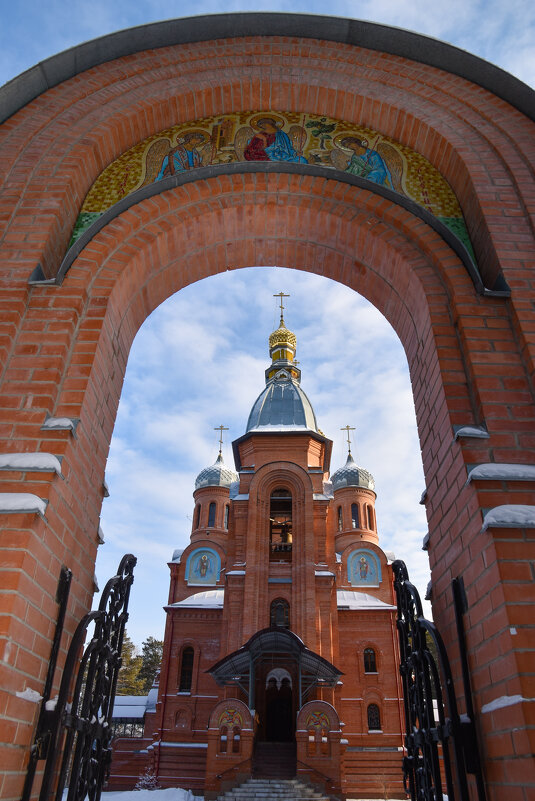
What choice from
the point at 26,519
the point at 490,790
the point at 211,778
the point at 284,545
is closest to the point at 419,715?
the point at 490,790

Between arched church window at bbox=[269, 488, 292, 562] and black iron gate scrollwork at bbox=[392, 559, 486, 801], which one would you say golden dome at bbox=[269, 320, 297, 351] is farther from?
black iron gate scrollwork at bbox=[392, 559, 486, 801]

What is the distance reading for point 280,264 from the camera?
495 centimetres

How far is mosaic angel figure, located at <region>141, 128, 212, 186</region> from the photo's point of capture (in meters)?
4.41

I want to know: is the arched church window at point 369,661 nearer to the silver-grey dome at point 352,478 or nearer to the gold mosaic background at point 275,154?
the silver-grey dome at point 352,478

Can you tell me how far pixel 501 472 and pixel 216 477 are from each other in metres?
34.7

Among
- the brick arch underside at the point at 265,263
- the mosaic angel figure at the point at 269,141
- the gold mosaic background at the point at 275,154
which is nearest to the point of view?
the brick arch underside at the point at 265,263

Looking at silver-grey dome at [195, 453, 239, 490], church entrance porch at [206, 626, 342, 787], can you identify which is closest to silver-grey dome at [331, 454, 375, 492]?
silver-grey dome at [195, 453, 239, 490]

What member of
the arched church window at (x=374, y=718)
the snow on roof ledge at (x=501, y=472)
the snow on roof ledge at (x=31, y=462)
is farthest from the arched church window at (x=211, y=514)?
the snow on roof ledge at (x=501, y=472)

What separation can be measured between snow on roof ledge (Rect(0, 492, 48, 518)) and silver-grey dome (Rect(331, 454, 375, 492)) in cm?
3417

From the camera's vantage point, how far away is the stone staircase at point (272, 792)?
1446 cm

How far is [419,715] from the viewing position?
122 inches

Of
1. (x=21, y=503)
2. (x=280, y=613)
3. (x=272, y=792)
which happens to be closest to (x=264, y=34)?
(x=21, y=503)

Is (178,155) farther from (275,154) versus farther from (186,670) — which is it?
(186,670)

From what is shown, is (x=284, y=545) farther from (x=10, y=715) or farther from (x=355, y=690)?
(x=10, y=715)
